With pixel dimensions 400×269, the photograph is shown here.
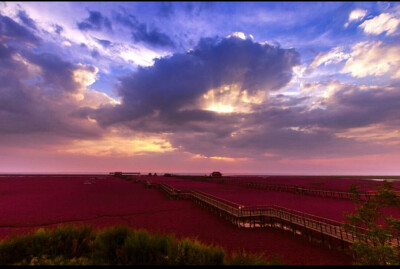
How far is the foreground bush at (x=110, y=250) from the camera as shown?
732 centimetres

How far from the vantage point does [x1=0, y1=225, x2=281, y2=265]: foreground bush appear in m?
7.32

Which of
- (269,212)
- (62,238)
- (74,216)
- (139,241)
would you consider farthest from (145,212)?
(139,241)

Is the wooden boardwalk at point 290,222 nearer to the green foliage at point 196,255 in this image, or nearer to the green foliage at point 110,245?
the green foliage at point 196,255

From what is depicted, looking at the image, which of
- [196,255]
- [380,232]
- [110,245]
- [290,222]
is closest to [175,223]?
[290,222]

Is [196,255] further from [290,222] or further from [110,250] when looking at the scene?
[290,222]

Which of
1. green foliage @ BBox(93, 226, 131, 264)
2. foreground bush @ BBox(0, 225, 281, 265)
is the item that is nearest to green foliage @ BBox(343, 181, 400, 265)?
foreground bush @ BBox(0, 225, 281, 265)

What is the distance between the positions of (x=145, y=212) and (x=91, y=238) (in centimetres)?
1854

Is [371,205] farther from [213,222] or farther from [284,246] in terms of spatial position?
[213,222]

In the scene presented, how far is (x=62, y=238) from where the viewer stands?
929 centimetres

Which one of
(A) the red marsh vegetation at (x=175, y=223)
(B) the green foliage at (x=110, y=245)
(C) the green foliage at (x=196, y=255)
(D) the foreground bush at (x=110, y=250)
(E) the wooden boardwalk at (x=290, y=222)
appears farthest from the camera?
(E) the wooden boardwalk at (x=290, y=222)

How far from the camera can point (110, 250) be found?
27.9 ft

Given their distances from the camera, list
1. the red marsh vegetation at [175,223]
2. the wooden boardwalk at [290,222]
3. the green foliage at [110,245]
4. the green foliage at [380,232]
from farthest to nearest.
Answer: the wooden boardwalk at [290,222] → the red marsh vegetation at [175,223] → the green foliage at [380,232] → the green foliage at [110,245]

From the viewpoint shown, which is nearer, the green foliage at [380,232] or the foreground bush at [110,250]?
the foreground bush at [110,250]

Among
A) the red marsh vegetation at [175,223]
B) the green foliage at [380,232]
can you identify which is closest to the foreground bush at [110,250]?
the red marsh vegetation at [175,223]
